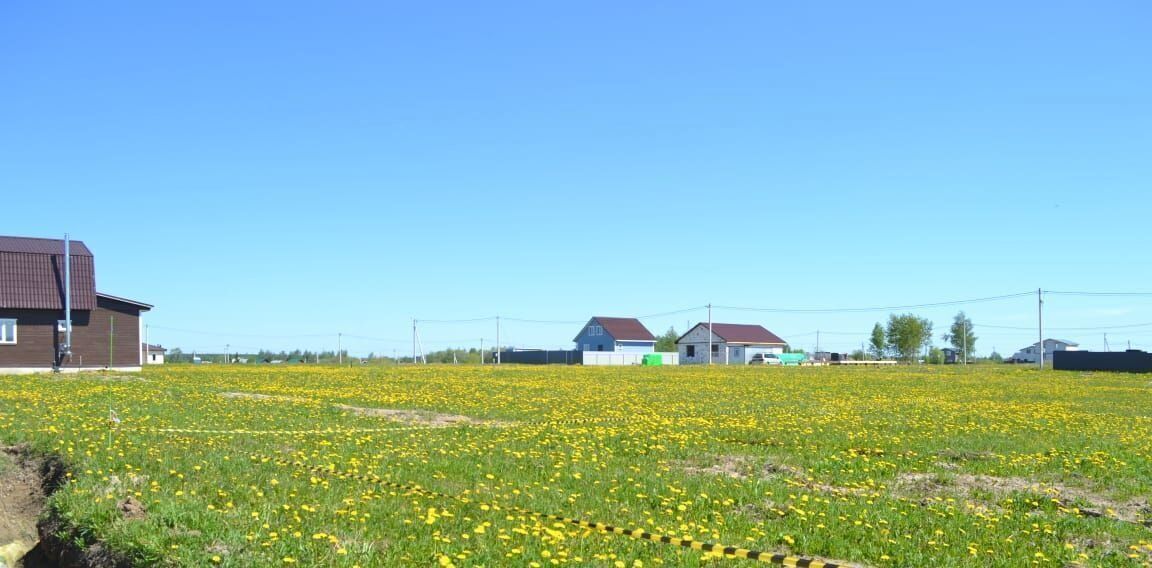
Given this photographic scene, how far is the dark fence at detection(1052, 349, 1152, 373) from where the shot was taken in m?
69.9

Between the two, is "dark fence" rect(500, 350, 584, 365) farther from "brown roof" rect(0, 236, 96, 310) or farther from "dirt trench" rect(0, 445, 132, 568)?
"dirt trench" rect(0, 445, 132, 568)

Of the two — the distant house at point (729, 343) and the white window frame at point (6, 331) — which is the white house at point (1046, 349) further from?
the white window frame at point (6, 331)

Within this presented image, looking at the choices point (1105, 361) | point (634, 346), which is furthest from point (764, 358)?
point (1105, 361)

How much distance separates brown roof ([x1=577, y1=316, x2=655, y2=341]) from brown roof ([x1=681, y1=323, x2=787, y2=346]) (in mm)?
10888

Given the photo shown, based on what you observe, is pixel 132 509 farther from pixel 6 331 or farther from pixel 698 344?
pixel 698 344

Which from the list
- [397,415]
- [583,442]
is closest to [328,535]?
[583,442]

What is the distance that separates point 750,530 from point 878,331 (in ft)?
478

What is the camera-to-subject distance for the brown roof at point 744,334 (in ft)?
415

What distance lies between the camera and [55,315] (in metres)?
44.1

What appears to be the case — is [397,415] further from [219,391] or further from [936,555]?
[936,555]

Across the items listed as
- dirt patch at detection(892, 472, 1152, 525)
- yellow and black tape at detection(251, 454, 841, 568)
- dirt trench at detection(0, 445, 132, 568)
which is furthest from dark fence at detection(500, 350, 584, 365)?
yellow and black tape at detection(251, 454, 841, 568)

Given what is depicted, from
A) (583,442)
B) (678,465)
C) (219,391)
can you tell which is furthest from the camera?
(219,391)

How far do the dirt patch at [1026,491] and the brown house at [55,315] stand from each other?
4311 cm

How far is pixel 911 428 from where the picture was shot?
2036 centimetres
